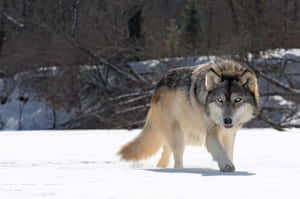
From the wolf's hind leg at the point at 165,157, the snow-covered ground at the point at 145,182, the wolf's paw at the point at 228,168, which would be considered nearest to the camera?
the snow-covered ground at the point at 145,182

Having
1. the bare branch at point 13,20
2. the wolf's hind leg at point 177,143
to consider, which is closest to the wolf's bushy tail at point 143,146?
the wolf's hind leg at point 177,143

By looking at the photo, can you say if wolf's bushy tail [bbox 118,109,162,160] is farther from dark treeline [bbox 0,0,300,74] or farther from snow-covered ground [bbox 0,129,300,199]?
dark treeline [bbox 0,0,300,74]

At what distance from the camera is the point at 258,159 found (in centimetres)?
644

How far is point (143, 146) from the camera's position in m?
6.08

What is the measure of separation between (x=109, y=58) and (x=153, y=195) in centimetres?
1257

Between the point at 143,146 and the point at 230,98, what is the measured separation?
6.11 feet

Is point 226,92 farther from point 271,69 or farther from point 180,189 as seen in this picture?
point 271,69

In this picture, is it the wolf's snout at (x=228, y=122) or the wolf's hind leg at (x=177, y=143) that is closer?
the wolf's snout at (x=228, y=122)

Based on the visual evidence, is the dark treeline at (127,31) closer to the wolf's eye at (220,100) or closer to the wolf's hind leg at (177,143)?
the wolf's hind leg at (177,143)

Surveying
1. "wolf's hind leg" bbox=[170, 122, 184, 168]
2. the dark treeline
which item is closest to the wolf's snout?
"wolf's hind leg" bbox=[170, 122, 184, 168]

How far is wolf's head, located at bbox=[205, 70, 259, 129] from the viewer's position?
4.58 meters

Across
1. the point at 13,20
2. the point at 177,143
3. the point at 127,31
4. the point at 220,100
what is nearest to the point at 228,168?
the point at 220,100

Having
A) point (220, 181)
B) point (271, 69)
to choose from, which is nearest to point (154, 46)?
point (271, 69)

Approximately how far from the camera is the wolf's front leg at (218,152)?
4.62m
